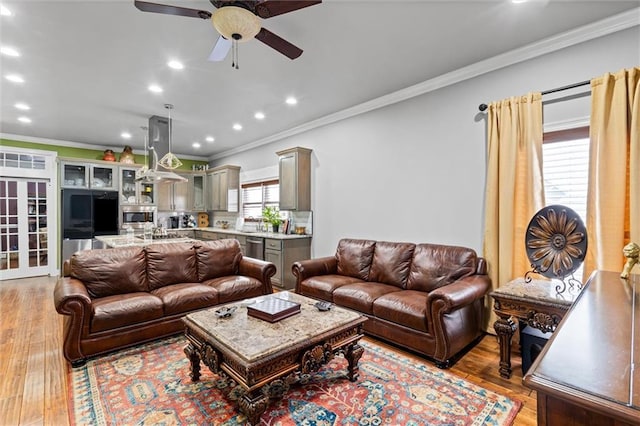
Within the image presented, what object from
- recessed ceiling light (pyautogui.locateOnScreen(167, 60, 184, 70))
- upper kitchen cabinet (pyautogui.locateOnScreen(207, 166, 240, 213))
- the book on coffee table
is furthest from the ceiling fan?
upper kitchen cabinet (pyautogui.locateOnScreen(207, 166, 240, 213))

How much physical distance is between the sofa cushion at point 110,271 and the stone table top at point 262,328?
142 cm

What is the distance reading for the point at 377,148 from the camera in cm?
434

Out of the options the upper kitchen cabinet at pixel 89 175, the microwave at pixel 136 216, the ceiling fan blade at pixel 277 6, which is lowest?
the microwave at pixel 136 216

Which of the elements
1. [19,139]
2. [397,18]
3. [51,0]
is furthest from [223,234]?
[397,18]

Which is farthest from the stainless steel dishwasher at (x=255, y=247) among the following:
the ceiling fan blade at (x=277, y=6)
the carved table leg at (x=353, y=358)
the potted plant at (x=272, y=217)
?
the ceiling fan blade at (x=277, y=6)

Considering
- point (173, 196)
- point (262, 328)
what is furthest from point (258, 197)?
point (262, 328)

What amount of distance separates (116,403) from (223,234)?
4748 millimetres

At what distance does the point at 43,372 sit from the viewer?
8.07 ft

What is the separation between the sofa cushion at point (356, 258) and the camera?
393 cm

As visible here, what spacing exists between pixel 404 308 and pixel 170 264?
2706 mm

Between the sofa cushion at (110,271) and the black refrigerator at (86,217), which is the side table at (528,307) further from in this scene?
the black refrigerator at (86,217)

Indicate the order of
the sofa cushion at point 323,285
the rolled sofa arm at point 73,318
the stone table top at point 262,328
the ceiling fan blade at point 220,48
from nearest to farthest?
the stone table top at point 262,328
the ceiling fan blade at point 220,48
the rolled sofa arm at point 73,318
the sofa cushion at point 323,285

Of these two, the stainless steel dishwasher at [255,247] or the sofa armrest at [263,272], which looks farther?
the stainless steel dishwasher at [255,247]

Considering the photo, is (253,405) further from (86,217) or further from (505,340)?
(86,217)
